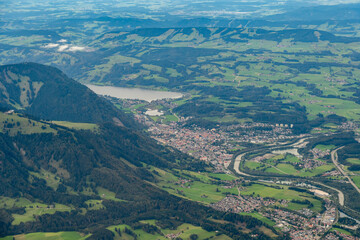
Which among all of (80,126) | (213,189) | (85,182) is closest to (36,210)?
(85,182)

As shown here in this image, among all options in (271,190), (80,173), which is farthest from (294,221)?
(80,173)

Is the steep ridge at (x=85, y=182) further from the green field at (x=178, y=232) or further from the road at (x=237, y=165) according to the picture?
the road at (x=237, y=165)

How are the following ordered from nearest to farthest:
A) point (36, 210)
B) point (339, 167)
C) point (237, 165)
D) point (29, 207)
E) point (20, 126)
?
point (36, 210) → point (29, 207) → point (20, 126) → point (339, 167) → point (237, 165)

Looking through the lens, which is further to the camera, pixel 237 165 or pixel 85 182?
pixel 237 165

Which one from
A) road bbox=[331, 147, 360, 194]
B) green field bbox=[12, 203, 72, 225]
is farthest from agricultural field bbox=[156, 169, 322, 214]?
green field bbox=[12, 203, 72, 225]

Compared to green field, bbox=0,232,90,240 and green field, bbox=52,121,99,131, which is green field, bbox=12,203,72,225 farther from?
green field, bbox=52,121,99,131

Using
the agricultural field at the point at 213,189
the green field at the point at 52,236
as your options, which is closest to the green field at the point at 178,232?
the green field at the point at 52,236

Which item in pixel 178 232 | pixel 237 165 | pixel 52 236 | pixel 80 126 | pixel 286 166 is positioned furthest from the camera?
pixel 80 126

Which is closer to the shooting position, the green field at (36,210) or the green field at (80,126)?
the green field at (36,210)

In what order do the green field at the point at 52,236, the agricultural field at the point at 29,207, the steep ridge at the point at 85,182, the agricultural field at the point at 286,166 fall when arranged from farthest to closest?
the agricultural field at the point at 286,166 → the steep ridge at the point at 85,182 → the agricultural field at the point at 29,207 → the green field at the point at 52,236

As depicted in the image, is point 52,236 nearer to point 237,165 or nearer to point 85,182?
point 85,182

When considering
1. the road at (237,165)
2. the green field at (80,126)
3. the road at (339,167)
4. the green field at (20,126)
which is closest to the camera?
the road at (339,167)

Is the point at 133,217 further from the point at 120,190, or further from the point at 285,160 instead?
the point at 285,160
